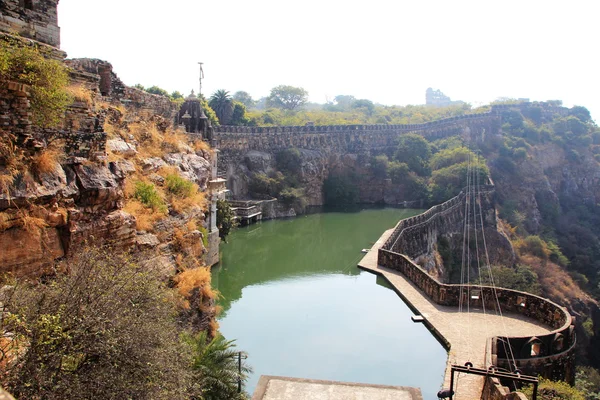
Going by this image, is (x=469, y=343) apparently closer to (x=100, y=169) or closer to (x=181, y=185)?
(x=181, y=185)

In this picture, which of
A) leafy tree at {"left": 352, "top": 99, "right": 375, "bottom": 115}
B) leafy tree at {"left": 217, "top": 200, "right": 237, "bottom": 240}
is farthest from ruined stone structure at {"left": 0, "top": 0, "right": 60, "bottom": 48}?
leafy tree at {"left": 352, "top": 99, "right": 375, "bottom": 115}

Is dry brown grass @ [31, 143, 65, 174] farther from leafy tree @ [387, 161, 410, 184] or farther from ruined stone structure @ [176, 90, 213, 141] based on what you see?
leafy tree @ [387, 161, 410, 184]

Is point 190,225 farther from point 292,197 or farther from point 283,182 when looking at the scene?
point 283,182

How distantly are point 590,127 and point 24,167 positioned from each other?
7094 cm

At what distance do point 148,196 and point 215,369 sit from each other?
357cm

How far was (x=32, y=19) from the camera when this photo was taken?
8.11m

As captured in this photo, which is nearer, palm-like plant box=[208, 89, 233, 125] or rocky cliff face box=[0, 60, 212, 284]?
rocky cliff face box=[0, 60, 212, 284]

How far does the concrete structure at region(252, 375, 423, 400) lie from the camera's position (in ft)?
24.1

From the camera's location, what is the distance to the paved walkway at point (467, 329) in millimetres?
9719

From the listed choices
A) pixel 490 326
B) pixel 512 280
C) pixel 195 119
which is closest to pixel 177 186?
pixel 490 326

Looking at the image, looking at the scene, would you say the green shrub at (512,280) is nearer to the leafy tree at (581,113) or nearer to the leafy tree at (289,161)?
the leafy tree at (289,161)

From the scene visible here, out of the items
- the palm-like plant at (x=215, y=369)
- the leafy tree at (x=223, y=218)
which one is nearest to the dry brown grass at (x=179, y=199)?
the palm-like plant at (x=215, y=369)

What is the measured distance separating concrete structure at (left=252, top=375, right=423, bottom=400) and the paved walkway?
213 cm

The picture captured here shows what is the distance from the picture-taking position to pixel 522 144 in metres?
58.7
